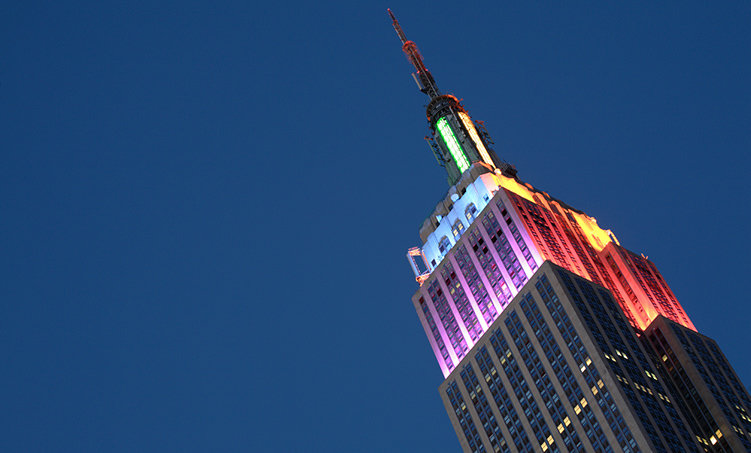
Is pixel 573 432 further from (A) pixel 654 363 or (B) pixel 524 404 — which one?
(A) pixel 654 363

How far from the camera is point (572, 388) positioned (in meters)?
181

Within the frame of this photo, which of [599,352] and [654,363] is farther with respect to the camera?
[654,363]

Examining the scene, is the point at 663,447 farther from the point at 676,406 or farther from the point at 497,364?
the point at 497,364

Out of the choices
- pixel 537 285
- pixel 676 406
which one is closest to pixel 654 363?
pixel 676 406

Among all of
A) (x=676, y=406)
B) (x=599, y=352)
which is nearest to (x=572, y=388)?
(x=599, y=352)

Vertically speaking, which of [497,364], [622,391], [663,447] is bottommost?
[663,447]

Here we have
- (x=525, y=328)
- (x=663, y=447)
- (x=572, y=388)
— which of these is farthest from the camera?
(x=525, y=328)

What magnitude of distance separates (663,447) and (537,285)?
4267cm

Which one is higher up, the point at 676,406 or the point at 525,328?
the point at 525,328

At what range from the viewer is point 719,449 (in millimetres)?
183000

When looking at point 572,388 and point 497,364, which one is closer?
point 572,388

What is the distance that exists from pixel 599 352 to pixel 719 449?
27.5 meters

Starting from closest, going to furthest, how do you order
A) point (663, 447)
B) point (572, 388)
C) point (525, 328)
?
point (663, 447)
point (572, 388)
point (525, 328)

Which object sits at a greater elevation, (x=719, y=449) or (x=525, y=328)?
(x=525, y=328)
